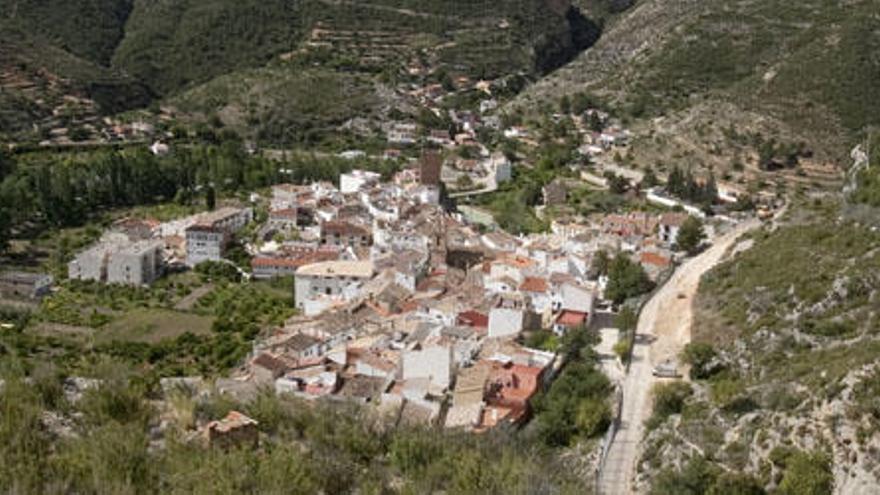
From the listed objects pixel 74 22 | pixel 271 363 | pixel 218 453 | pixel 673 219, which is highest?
pixel 74 22

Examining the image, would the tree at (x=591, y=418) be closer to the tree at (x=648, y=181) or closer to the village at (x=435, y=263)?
the village at (x=435, y=263)

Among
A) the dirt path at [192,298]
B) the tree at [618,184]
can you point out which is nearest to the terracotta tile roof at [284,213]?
the dirt path at [192,298]

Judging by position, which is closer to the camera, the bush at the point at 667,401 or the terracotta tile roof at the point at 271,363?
the bush at the point at 667,401

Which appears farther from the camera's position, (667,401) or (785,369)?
(667,401)

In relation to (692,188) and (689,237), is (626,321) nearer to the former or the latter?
(689,237)

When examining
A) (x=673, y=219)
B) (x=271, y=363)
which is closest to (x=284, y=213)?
(x=673, y=219)

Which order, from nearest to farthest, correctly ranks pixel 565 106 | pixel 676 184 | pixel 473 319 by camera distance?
pixel 473 319, pixel 676 184, pixel 565 106

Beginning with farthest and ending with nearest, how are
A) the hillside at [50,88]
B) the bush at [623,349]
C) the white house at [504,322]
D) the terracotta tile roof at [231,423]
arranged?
the hillside at [50,88] → the white house at [504,322] → the bush at [623,349] → the terracotta tile roof at [231,423]

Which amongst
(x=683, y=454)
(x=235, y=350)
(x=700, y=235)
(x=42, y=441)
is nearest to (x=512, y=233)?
(x=700, y=235)
